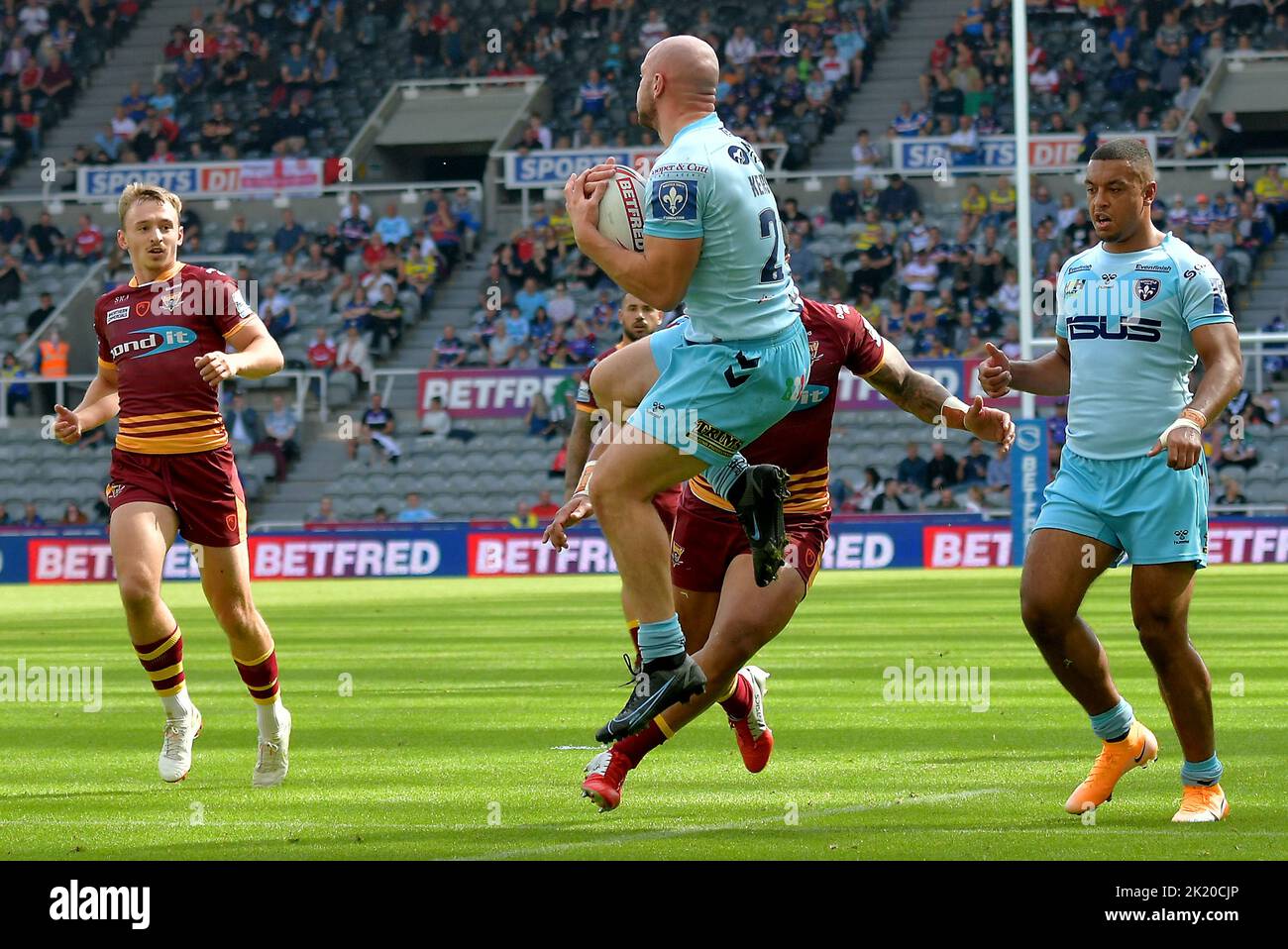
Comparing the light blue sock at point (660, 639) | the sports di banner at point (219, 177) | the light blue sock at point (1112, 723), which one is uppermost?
the sports di banner at point (219, 177)

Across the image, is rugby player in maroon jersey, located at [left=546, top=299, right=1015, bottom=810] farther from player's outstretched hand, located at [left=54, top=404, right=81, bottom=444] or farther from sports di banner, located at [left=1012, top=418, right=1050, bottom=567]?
sports di banner, located at [left=1012, top=418, right=1050, bottom=567]

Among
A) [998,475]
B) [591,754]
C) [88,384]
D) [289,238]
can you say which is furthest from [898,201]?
[591,754]

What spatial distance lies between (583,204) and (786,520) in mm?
1837

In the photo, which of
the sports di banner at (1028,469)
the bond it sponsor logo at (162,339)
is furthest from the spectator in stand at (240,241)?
the bond it sponsor logo at (162,339)

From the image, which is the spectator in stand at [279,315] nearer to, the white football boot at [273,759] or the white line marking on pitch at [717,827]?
the white football boot at [273,759]

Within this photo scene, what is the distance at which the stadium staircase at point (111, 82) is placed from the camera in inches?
1508

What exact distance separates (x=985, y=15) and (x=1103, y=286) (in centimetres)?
2876

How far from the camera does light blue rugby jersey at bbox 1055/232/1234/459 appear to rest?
6848 millimetres

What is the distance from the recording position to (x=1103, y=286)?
699cm

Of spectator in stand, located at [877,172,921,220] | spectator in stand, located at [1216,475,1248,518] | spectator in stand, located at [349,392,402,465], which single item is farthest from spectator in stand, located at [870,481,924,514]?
spectator in stand, located at [349,392,402,465]

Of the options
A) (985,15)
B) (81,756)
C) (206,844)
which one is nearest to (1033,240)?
(985,15)

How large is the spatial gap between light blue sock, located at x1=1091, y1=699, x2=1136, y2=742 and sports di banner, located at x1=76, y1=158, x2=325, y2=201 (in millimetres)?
28929

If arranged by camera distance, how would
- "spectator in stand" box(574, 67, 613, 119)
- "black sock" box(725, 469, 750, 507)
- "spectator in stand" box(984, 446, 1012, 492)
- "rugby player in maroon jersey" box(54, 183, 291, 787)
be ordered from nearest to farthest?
"black sock" box(725, 469, 750, 507), "rugby player in maroon jersey" box(54, 183, 291, 787), "spectator in stand" box(984, 446, 1012, 492), "spectator in stand" box(574, 67, 613, 119)

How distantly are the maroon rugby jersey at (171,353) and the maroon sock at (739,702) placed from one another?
95.3 inches
